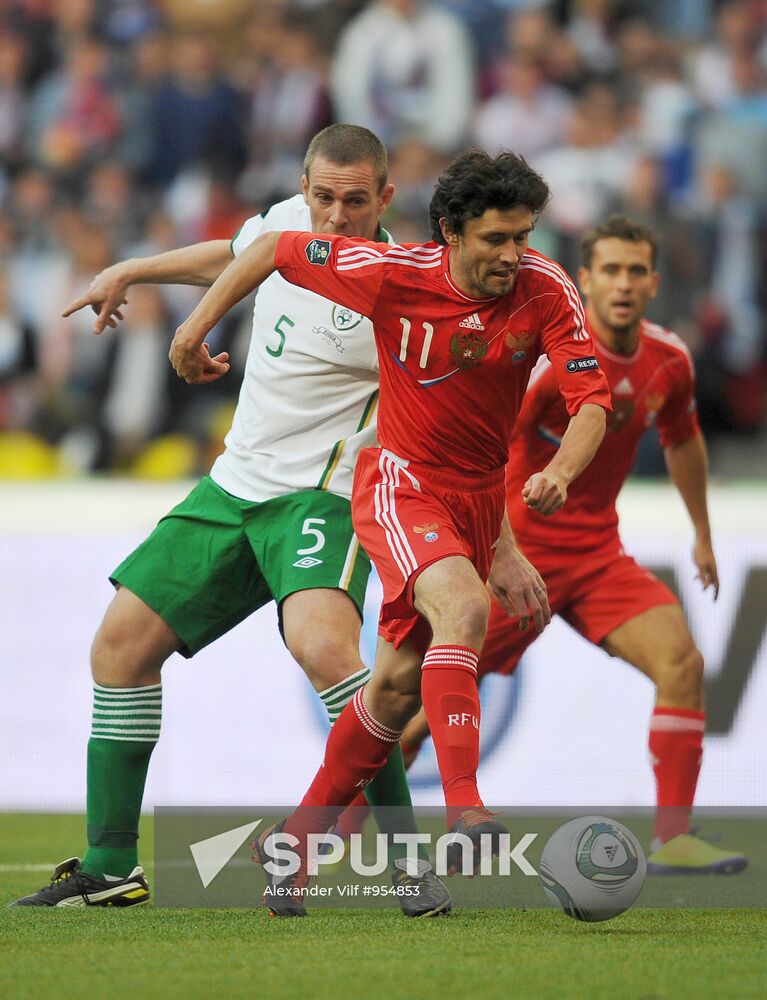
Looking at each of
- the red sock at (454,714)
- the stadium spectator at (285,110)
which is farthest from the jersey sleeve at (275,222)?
the stadium spectator at (285,110)

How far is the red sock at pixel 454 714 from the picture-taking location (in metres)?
4.29

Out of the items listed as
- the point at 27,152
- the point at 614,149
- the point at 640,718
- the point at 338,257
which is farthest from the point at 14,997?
the point at 27,152

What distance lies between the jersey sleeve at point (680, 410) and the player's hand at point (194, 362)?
7.37ft

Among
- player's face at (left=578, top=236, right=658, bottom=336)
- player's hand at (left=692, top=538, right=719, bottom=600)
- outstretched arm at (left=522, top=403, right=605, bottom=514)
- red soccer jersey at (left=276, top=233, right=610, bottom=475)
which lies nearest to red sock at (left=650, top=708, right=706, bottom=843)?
player's hand at (left=692, top=538, right=719, bottom=600)

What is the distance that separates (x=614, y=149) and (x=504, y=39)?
1.41 meters

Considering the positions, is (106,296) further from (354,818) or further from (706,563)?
(706,563)

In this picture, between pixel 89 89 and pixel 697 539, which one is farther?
pixel 89 89

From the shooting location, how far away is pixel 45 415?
34.0 feet

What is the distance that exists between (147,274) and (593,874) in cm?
233

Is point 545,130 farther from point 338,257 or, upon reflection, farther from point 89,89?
Answer: point 338,257

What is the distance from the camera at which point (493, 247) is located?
459 centimetres

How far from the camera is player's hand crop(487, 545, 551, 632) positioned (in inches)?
190

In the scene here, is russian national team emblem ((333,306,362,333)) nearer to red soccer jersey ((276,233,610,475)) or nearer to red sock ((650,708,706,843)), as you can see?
red soccer jersey ((276,233,610,475))

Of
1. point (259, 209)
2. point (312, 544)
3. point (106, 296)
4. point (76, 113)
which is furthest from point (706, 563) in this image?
point (76, 113)
